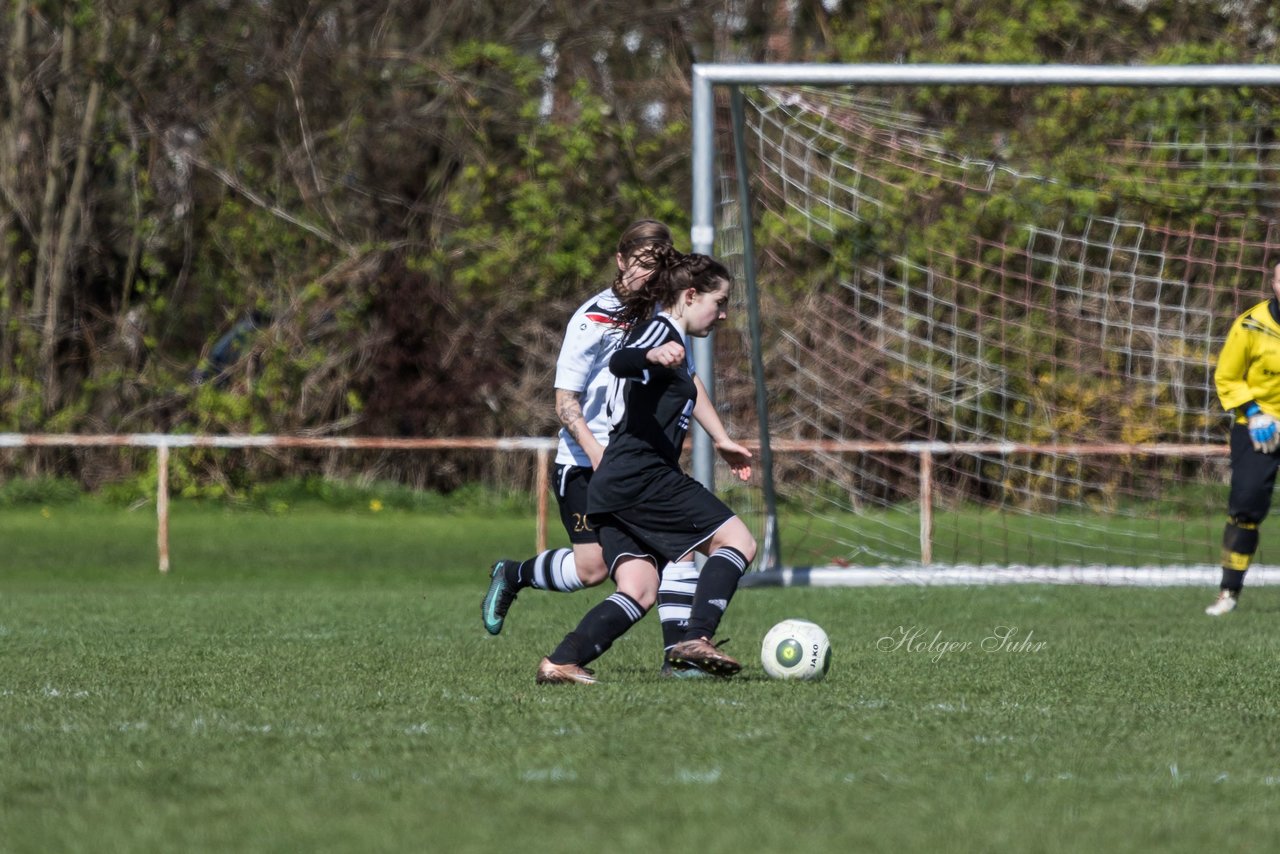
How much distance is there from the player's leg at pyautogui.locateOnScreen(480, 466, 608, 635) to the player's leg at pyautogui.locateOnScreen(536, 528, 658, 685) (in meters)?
0.39

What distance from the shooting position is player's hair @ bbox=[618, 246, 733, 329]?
6.09 metres

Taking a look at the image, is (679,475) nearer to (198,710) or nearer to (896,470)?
(198,710)

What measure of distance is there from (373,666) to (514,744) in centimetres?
217

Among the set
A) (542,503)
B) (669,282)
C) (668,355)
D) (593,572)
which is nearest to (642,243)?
(669,282)

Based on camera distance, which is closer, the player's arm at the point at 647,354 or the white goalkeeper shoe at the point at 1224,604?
the player's arm at the point at 647,354

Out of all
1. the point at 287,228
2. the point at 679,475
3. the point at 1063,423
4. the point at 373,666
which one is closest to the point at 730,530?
the point at 679,475

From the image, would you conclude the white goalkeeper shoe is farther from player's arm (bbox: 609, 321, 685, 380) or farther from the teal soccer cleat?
player's arm (bbox: 609, 321, 685, 380)

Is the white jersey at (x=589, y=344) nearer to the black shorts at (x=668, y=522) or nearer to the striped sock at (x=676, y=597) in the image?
the black shorts at (x=668, y=522)

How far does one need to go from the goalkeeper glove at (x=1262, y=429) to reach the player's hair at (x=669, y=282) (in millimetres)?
4252

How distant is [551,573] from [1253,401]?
4475mm

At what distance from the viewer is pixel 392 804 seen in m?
3.84

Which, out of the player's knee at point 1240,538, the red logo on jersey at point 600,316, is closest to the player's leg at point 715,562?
the red logo on jersey at point 600,316

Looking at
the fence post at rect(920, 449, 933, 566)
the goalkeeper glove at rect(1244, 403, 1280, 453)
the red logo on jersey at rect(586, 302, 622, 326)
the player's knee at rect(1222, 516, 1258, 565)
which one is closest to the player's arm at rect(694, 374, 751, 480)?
the red logo on jersey at rect(586, 302, 622, 326)

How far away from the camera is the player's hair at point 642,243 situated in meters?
6.16
